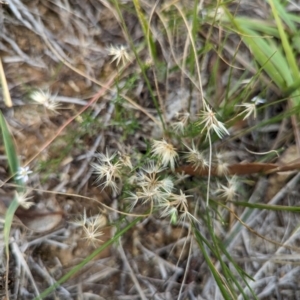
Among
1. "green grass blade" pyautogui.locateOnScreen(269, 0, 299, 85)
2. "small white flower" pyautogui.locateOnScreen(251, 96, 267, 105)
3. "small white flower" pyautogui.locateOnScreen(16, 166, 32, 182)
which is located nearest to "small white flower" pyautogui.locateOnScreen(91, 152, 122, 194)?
"small white flower" pyautogui.locateOnScreen(16, 166, 32, 182)

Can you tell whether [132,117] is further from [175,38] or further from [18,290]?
[18,290]

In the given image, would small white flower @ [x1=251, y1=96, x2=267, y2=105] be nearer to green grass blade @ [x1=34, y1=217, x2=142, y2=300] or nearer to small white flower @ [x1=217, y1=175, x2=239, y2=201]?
small white flower @ [x1=217, y1=175, x2=239, y2=201]

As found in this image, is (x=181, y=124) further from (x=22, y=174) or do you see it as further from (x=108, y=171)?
(x=22, y=174)

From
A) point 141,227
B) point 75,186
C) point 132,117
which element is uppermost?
point 132,117

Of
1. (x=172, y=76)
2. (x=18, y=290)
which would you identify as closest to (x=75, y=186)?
(x=18, y=290)

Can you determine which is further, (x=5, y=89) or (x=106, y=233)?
(x=106, y=233)

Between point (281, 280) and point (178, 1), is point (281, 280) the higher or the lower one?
the lower one
